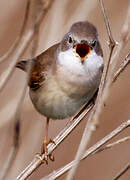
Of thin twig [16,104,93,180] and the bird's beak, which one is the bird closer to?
the bird's beak

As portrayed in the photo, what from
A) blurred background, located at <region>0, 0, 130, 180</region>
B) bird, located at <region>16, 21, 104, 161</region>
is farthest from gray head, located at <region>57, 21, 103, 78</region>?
blurred background, located at <region>0, 0, 130, 180</region>

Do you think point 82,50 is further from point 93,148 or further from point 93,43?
point 93,148

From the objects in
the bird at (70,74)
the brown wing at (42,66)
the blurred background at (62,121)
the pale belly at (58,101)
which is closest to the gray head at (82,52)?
the bird at (70,74)

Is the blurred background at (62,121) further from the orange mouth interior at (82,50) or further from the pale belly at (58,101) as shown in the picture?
the orange mouth interior at (82,50)

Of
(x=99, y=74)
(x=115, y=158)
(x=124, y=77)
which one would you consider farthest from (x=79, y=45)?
(x=115, y=158)

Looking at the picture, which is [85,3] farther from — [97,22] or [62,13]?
[97,22]

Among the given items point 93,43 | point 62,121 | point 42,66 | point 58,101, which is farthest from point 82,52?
point 62,121
